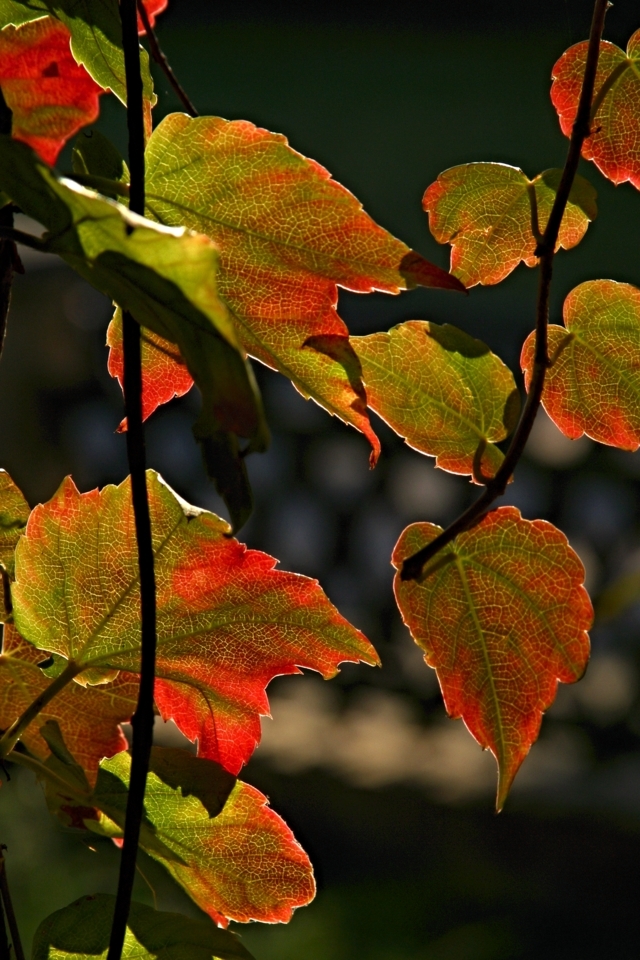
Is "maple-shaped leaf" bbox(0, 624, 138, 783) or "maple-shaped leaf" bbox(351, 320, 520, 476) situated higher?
"maple-shaped leaf" bbox(351, 320, 520, 476)

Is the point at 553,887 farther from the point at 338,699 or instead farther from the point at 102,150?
the point at 102,150

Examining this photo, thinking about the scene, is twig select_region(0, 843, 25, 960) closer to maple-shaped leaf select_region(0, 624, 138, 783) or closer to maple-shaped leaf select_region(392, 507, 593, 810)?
maple-shaped leaf select_region(0, 624, 138, 783)

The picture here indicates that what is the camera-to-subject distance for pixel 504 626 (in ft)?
1.57

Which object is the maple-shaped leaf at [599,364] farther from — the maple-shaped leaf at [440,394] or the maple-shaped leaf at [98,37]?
the maple-shaped leaf at [98,37]

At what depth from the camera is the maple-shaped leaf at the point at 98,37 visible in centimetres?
42

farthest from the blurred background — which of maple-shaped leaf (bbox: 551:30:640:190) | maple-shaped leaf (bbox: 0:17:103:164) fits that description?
maple-shaped leaf (bbox: 0:17:103:164)

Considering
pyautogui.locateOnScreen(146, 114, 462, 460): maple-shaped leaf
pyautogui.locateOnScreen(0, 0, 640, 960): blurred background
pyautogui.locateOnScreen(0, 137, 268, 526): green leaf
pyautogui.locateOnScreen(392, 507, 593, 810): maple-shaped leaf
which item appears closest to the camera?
pyautogui.locateOnScreen(0, 137, 268, 526): green leaf

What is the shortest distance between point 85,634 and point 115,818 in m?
0.08

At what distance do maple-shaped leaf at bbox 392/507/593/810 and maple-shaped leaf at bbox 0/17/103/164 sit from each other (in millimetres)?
262

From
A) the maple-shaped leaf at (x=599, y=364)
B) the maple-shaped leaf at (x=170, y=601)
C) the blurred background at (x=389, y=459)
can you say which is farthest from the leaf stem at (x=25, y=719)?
the blurred background at (x=389, y=459)

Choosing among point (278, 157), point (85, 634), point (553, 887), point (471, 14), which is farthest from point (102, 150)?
point (471, 14)

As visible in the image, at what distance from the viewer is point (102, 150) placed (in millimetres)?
418

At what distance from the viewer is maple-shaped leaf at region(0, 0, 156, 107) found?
42 centimetres

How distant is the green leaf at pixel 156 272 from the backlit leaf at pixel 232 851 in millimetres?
218
